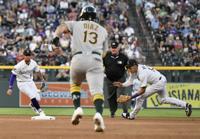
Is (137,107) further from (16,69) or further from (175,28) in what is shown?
(175,28)

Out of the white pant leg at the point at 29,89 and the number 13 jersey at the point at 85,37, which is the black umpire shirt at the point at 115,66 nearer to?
the white pant leg at the point at 29,89

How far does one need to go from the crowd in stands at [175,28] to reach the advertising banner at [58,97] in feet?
16.7

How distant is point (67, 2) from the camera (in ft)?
99.1

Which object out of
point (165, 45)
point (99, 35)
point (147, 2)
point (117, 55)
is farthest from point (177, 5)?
point (99, 35)

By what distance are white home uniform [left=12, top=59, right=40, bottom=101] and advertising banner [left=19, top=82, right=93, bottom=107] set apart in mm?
5096

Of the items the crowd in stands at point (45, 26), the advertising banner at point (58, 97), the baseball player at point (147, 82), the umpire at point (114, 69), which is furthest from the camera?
the crowd in stands at point (45, 26)

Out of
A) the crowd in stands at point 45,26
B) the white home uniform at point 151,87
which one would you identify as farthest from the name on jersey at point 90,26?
the crowd in stands at point 45,26

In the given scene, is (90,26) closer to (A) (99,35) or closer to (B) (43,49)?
(A) (99,35)

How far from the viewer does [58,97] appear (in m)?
23.5

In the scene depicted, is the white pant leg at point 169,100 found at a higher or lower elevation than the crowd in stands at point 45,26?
lower

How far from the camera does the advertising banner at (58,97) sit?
2336 centimetres

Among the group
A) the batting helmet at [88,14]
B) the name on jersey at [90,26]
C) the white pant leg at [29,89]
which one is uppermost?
the batting helmet at [88,14]

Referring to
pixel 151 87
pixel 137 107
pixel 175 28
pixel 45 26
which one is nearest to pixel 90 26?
pixel 137 107

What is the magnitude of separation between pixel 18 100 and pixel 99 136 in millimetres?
12966
